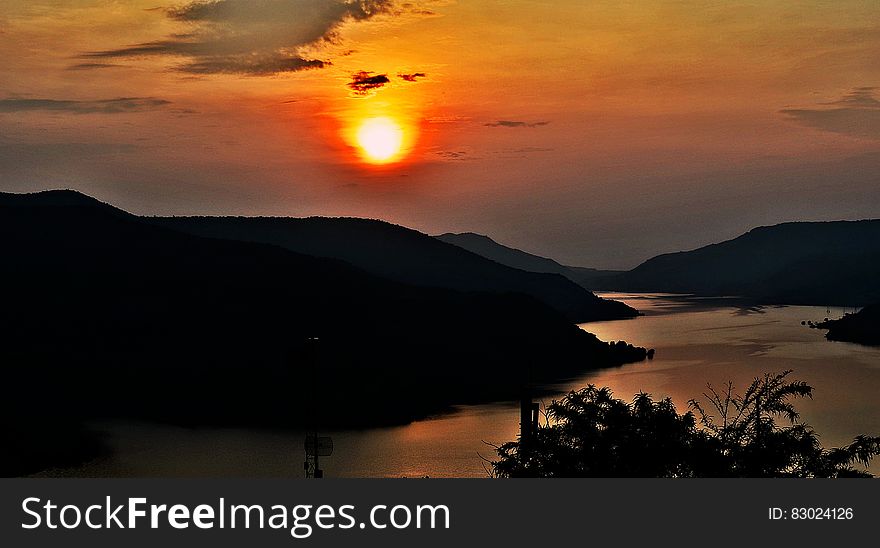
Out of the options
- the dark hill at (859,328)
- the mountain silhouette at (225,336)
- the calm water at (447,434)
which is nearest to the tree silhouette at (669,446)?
the calm water at (447,434)

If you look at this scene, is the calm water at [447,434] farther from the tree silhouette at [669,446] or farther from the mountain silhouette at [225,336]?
the tree silhouette at [669,446]

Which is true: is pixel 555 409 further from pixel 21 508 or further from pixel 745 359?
pixel 745 359

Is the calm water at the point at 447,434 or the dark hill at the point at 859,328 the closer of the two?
the calm water at the point at 447,434

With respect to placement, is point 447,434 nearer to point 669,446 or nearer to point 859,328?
point 669,446

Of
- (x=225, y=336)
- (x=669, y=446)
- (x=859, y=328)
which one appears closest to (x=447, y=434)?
(x=225, y=336)

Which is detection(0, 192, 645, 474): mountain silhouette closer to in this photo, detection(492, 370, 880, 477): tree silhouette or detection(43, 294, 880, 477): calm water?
detection(43, 294, 880, 477): calm water

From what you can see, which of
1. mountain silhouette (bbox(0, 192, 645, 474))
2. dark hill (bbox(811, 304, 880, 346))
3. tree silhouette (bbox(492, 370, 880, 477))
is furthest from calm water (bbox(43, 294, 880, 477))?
dark hill (bbox(811, 304, 880, 346))

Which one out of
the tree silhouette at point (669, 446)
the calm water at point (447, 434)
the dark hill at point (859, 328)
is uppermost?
the dark hill at point (859, 328)
